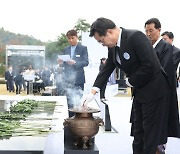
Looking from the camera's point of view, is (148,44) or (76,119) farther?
(148,44)

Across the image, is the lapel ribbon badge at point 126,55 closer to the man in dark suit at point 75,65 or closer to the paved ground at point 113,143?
the paved ground at point 113,143

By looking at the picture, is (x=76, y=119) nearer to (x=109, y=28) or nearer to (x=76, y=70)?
(x=109, y=28)

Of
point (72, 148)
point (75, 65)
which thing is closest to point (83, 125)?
point (72, 148)

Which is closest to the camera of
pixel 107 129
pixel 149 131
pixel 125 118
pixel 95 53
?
pixel 149 131

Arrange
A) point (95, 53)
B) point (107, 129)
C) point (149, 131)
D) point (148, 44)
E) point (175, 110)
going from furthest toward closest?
point (95, 53) → point (107, 129) → point (175, 110) → point (149, 131) → point (148, 44)

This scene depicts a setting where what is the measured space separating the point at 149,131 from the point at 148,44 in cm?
79

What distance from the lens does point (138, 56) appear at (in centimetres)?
300

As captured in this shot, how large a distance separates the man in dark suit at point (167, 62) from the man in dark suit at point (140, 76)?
0.10m

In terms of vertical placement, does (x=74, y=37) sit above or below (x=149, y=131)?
above

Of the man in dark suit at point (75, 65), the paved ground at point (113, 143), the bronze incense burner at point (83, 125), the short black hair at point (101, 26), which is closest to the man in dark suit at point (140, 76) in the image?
the short black hair at point (101, 26)

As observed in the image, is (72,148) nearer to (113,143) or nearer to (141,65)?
(141,65)

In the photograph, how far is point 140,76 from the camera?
9.88 ft

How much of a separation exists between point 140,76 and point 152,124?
506 mm

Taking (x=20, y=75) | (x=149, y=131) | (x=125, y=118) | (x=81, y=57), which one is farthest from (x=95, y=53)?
(x=149, y=131)
